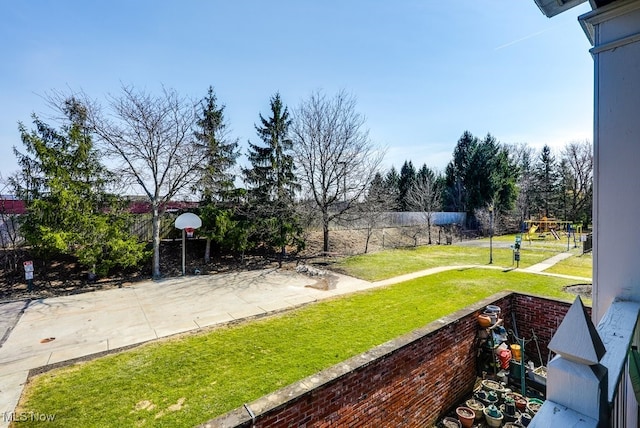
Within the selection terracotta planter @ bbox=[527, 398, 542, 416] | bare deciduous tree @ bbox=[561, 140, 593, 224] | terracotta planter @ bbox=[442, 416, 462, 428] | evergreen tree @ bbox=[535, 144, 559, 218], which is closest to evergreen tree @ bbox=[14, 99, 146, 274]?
terracotta planter @ bbox=[442, 416, 462, 428]

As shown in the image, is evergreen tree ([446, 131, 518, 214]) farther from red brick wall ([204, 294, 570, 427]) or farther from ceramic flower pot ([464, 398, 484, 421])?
ceramic flower pot ([464, 398, 484, 421])

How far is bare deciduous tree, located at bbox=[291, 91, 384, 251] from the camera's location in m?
14.9

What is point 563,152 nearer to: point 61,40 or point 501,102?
point 501,102

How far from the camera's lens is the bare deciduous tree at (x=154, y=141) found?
→ 10188 millimetres

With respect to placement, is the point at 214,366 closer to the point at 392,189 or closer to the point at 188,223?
the point at 188,223

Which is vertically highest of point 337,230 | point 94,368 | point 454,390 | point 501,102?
point 501,102

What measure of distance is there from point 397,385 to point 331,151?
41.1 ft

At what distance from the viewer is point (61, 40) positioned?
22.5ft

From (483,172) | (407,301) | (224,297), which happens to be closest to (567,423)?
(407,301)

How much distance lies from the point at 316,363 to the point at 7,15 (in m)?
10.2

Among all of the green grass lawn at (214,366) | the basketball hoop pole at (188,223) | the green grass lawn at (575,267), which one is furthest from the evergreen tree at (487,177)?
the basketball hoop pole at (188,223)

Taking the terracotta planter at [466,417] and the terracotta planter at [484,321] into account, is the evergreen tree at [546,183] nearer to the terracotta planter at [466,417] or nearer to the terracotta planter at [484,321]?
the terracotta planter at [484,321]

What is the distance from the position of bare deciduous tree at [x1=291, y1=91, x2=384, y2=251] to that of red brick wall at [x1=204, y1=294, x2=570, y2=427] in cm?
1005

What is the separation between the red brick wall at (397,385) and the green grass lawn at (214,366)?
1244 millimetres
